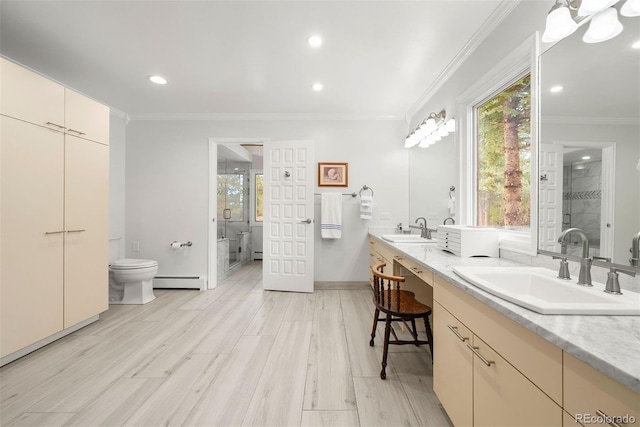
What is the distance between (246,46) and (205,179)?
78.9 inches

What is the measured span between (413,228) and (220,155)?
338cm

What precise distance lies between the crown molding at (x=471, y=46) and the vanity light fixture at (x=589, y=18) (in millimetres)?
514

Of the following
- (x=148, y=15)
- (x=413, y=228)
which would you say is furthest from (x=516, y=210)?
(x=148, y=15)

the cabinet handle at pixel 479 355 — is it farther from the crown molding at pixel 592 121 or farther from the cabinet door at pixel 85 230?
the cabinet door at pixel 85 230

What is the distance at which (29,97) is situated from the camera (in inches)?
71.7

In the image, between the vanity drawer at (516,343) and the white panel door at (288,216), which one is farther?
the white panel door at (288,216)

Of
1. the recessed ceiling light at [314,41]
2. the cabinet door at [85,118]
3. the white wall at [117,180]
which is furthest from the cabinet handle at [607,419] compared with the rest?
the white wall at [117,180]

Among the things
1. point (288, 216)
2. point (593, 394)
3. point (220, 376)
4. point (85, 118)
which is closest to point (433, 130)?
point (288, 216)

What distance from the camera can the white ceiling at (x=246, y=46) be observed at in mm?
1693

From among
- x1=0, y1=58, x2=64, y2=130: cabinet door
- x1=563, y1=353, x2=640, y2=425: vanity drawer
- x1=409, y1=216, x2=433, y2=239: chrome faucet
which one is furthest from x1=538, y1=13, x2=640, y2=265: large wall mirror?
x1=0, y1=58, x2=64, y2=130: cabinet door

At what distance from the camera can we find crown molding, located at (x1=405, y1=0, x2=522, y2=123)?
5.31 ft

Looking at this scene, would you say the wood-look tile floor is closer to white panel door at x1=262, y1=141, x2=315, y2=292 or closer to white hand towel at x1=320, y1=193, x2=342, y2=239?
white panel door at x1=262, y1=141, x2=315, y2=292

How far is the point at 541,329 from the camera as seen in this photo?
68cm

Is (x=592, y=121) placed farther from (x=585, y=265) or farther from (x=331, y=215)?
(x=331, y=215)
